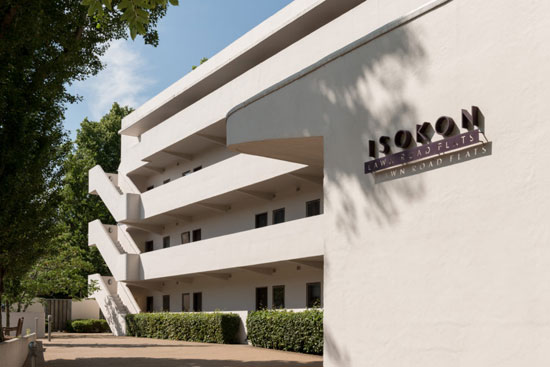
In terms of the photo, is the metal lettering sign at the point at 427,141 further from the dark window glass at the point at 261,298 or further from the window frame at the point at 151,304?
the window frame at the point at 151,304

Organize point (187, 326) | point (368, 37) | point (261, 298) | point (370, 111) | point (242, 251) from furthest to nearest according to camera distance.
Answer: point (187, 326), point (261, 298), point (242, 251), point (368, 37), point (370, 111)

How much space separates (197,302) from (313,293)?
10.3m

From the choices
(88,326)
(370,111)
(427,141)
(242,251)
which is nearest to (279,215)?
(242,251)

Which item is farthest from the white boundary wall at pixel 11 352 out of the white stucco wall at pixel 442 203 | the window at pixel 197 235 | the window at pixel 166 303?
the window at pixel 166 303

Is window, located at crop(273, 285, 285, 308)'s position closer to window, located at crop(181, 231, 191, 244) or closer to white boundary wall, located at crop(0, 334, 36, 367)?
window, located at crop(181, 231, 191, 244)

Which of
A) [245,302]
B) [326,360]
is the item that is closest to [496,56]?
[326,360]

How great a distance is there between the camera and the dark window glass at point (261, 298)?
88.2ft

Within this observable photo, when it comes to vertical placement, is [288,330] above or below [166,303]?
above

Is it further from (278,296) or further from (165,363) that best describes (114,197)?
(165,363)

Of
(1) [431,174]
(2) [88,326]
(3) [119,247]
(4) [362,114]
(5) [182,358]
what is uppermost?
(4) [362,114]

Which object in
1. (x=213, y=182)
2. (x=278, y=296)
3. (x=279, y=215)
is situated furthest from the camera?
(x=213, y=182)

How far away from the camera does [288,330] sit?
72.3ft

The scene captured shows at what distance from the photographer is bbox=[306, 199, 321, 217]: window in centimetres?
2392

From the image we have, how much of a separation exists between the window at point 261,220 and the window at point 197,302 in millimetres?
6358
